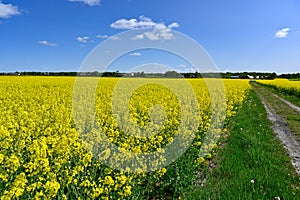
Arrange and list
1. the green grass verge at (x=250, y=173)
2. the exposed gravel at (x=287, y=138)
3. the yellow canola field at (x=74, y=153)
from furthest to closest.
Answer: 1. the exposed gravel at (x=287, y=138)
2. the green grass verge at (x=250, y=173)
3. the yellow canola field at (x=74, y=153)

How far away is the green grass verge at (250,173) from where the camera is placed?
5.52 m

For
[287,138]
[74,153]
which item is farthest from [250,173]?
[287,138]

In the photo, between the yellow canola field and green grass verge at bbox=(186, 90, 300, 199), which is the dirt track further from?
the yellow canola field

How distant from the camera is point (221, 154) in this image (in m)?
7.62

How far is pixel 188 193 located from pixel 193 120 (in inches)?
111

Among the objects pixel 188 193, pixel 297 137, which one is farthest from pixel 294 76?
pixel 188 193

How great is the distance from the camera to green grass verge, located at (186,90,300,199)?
217 inches

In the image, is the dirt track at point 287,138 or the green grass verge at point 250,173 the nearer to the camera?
the green grass verge at point 250,173

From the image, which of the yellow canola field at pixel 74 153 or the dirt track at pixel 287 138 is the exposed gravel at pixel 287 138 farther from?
the yellow canola field at pixel 74 153

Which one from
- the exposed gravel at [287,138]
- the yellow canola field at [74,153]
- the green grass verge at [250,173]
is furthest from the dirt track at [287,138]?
the yellow canola field at [74,153]

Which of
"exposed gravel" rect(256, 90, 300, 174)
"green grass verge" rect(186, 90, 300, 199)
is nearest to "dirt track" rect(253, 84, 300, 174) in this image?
"exposed gravel" rect(256, 90, 300, 174)

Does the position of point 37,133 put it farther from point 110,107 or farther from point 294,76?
point 294,76

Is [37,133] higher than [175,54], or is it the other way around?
[175,54]

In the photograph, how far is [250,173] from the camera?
639 cm
